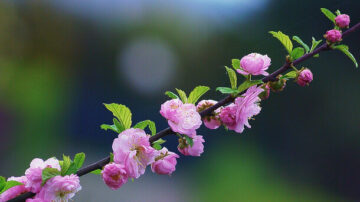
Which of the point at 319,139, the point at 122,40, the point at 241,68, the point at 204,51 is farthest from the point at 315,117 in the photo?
the point at 241,68

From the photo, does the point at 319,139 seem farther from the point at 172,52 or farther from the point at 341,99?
the point at 172,52

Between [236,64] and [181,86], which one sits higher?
[236,64]

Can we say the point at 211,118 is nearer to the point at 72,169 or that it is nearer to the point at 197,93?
the point at 197,93

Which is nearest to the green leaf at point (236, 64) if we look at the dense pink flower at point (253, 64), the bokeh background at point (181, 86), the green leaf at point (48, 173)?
the dense pink flower at point (253, 64)

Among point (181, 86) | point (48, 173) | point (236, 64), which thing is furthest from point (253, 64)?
point (181, 86)

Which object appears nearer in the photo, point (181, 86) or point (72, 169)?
point (72, 169)

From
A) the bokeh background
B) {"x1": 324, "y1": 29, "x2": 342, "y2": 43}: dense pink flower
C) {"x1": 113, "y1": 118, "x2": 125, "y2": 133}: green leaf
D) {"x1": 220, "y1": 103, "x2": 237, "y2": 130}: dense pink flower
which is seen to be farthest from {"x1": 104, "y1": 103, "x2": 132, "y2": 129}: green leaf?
the bokeh background
